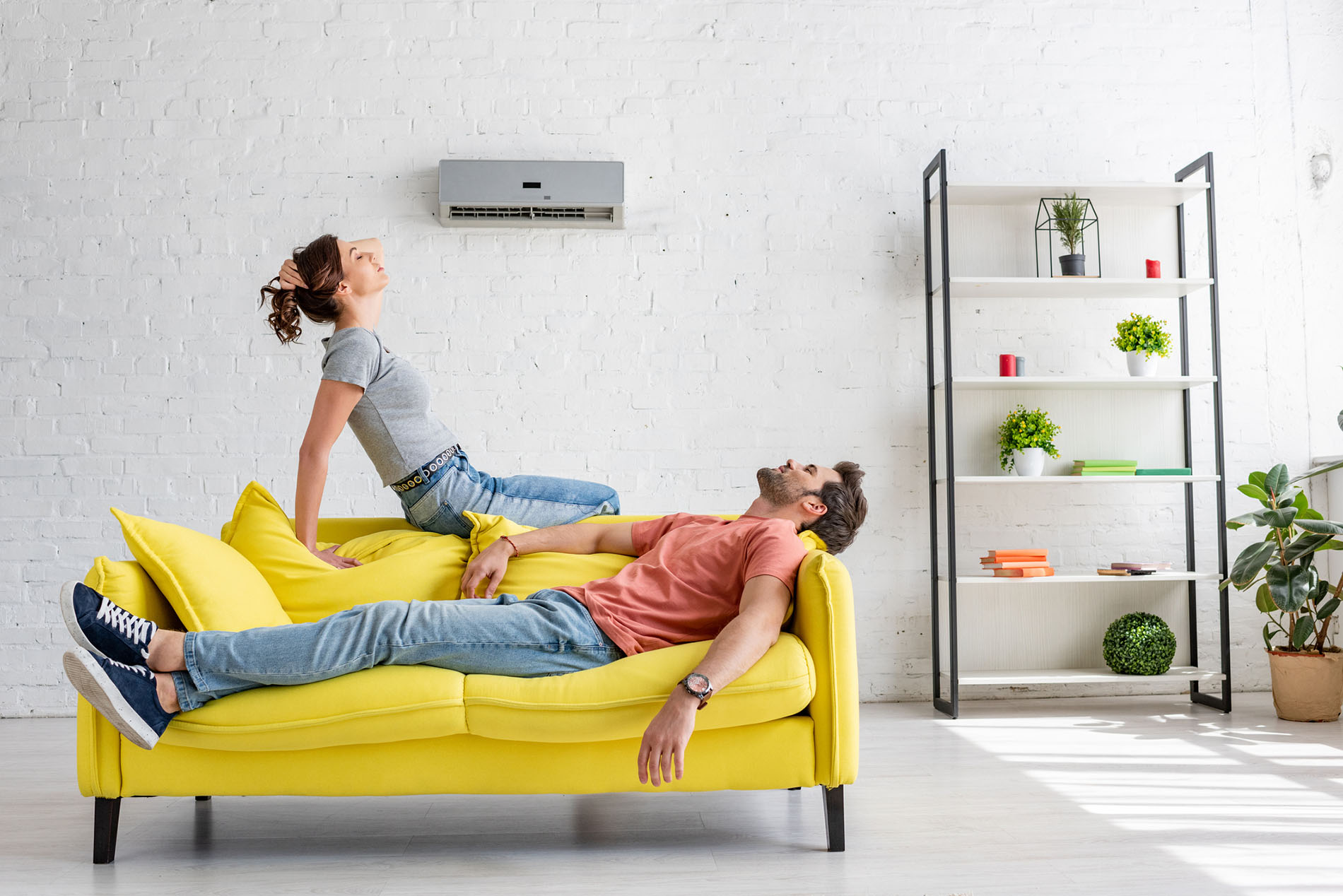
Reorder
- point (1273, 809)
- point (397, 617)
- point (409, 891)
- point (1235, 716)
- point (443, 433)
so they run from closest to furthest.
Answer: point (409, 891), point (397, 617), point (1273, 809), point (443, 433), point (1235, 716)

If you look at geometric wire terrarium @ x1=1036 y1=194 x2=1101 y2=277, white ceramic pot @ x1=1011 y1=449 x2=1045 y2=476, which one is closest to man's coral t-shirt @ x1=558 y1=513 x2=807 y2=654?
white ceramic pot @ x1=1011 y1=449 x2=1045 y2=476

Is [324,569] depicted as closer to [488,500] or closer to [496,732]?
[488,500]

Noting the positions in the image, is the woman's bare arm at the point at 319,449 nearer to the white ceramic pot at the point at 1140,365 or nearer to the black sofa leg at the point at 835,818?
the black sofa leg at the point at 835,818

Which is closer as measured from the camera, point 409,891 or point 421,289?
point 409,891

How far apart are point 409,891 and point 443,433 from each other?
1.21 m

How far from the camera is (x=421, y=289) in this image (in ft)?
13.4

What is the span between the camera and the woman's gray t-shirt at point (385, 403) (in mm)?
2596

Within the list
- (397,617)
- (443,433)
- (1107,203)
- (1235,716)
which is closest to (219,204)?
(443,433)

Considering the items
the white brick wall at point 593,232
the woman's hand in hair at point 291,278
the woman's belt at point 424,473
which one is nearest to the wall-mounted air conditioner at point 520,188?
the white brick wall at point 593,232

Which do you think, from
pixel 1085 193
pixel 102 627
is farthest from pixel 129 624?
pixel 1085 193

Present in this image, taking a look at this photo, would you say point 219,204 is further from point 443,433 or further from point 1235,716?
point 1235,716

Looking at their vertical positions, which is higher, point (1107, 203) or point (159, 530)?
point (1107, 203)

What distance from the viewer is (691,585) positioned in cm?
229

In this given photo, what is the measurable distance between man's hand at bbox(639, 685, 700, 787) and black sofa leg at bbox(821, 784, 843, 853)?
1.42 feet
